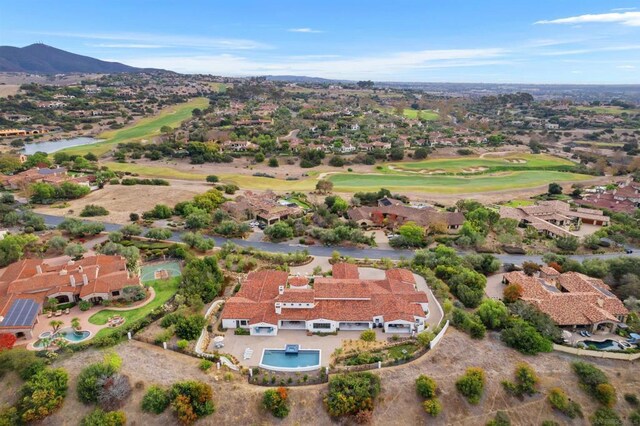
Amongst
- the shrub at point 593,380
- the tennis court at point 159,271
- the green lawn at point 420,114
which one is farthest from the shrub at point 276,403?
the green lawn at point 420,114

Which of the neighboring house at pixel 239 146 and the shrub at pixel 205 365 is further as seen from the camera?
the neighboring house at pixel 239 146

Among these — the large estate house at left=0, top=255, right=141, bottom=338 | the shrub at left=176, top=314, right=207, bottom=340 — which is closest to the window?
the shrub at left=176, top=314, right=207, bottom=340

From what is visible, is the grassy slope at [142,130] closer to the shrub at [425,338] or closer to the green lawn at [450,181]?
the green lawn at [450,181]

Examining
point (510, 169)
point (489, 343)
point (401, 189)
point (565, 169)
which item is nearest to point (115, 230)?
point (489, 343)

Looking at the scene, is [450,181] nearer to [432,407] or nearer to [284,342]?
[284,342]

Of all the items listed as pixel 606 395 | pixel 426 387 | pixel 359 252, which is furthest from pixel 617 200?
pixel 426 387

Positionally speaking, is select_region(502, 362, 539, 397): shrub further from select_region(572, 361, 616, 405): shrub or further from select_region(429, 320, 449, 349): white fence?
select_region(429, 320, 449, 349): white fence

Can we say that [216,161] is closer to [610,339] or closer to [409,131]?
[409,131]
